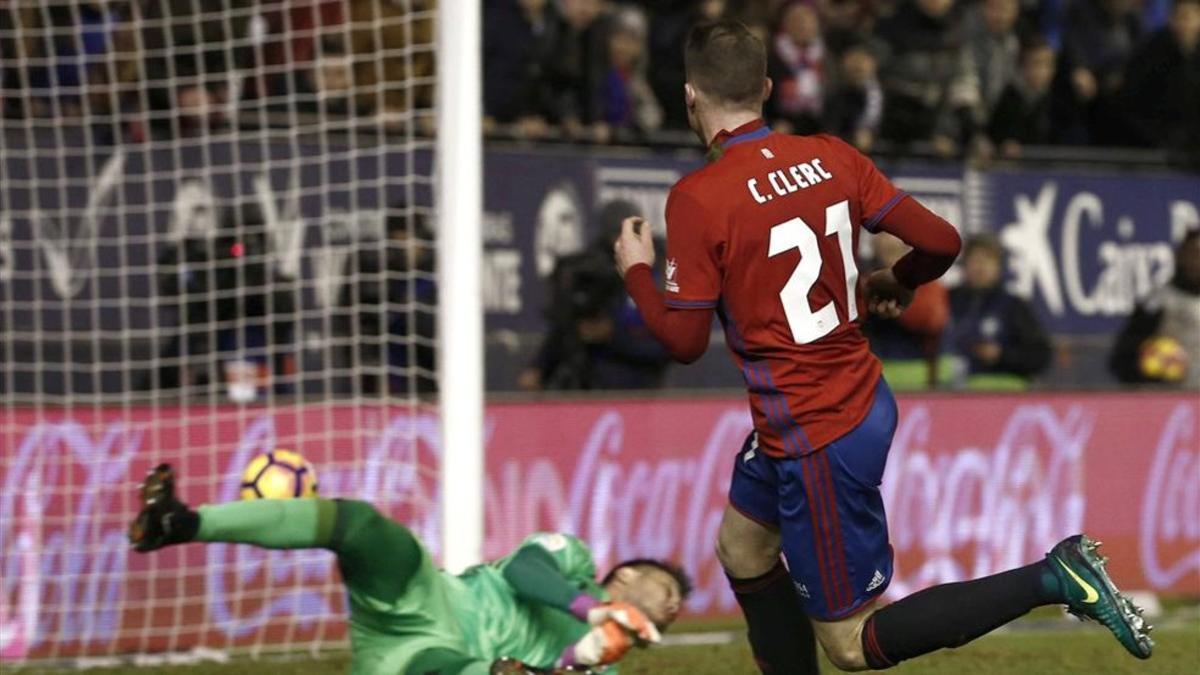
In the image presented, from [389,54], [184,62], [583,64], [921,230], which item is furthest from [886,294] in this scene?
[583,64]

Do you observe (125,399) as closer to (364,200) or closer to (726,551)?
(364,200)

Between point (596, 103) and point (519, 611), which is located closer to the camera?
point (519, 611)

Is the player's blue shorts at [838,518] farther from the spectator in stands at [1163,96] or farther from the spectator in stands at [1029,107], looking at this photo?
the spectator in stands at [1163,96]

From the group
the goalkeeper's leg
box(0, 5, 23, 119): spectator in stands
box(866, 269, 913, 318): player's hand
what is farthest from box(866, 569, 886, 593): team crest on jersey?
box(0, 5, 23, 119): spectator in stands

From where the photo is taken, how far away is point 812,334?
→ 589 cm

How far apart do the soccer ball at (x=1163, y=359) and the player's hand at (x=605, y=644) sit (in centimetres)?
708

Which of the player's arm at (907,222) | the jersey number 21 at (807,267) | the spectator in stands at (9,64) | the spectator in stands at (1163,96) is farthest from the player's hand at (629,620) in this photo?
the spectator in stands at (1163,96)

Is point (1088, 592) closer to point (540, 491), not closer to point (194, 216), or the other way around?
point (540, 491)

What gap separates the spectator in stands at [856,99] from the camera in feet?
41.8

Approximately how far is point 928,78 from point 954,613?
791 cm

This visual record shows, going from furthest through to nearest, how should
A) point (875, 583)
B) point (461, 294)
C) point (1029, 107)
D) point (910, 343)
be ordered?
point (1029, 107) < point (910, 343) < point (461, 294) < point (875, 583)

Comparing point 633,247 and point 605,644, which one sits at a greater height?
point 633,247

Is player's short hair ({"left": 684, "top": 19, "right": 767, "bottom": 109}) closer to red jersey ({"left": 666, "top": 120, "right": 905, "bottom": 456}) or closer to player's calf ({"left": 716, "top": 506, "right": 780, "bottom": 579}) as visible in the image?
red jersey ({"left": 666, "top": 120, "right": 905, "bottom": 456})

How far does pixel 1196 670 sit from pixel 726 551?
97.8 inches
